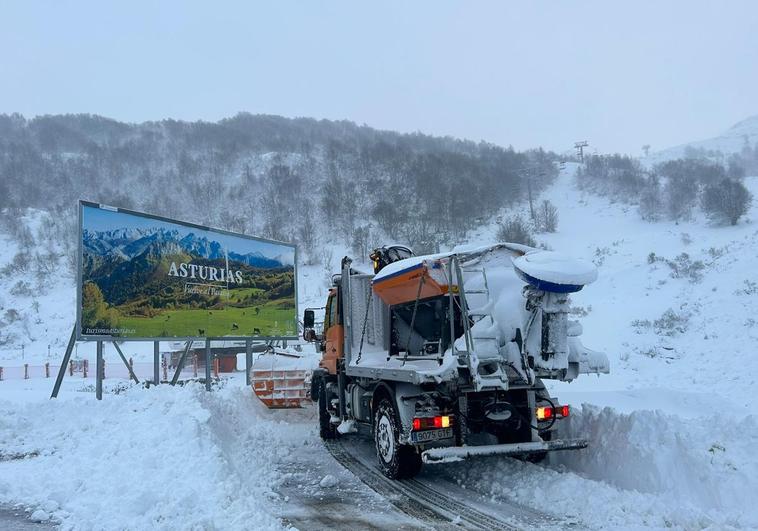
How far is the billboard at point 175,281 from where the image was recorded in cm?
1430

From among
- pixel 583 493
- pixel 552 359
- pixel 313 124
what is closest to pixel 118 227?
pixel 552 359

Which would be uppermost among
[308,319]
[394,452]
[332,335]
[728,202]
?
[728,202]

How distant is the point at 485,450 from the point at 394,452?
1.31 metres

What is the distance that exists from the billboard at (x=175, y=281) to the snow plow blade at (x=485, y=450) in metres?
9.72

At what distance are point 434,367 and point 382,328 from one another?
2.26 meters

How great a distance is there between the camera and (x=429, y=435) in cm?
730

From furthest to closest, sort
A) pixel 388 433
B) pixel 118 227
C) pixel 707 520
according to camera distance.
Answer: pixel 118 227 < pixel 388 433 < pixel 707 520

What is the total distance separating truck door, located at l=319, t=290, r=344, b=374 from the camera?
1088 cm

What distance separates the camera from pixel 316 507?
22.7ft

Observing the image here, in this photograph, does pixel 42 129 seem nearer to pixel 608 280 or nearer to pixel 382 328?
pixel 608 280

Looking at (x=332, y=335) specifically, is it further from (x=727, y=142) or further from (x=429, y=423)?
(x=727, y=142)

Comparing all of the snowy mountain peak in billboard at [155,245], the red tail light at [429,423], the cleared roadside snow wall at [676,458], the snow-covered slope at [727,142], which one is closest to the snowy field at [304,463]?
the cleared roadside snow wall at [676,458]

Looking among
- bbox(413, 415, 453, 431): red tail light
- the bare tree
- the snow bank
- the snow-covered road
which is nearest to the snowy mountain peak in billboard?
the snow bank

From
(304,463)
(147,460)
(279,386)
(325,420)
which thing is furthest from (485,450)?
(279,386)
